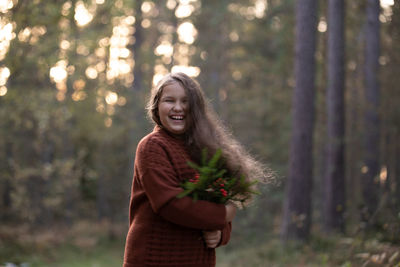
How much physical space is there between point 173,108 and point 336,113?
9.57 metres

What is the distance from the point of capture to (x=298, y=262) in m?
8.38

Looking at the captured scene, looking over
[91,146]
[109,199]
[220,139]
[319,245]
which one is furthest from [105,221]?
[220,139]

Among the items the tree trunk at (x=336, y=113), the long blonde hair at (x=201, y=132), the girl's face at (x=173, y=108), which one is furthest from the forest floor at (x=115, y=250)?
the girl's face at (x=173, y=108)

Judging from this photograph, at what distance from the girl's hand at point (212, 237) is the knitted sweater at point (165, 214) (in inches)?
1.5

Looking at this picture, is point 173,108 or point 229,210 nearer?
point 229,210

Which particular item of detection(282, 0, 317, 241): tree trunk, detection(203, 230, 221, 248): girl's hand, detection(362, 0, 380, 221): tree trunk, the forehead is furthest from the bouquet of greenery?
detection(362, 0, 380, 221): tree trunk

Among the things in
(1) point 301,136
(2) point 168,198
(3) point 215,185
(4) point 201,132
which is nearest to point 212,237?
(3) point 215,185

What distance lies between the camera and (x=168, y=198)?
2514 millimetres

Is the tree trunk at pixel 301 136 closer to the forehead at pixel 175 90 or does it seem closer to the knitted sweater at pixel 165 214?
the forehead at pixel 175 90

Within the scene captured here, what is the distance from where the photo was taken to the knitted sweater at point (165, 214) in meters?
2.54

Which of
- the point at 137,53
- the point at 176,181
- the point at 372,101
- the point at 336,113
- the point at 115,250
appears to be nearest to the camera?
the point at 176,181

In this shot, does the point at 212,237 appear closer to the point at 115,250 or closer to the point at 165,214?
the point at 165,214

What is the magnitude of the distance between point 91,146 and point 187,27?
734 centimetres

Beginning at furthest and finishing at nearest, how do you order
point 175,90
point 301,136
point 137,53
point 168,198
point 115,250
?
point 137,53, point 115,250, point 301,136, point 175,90, point 168,198
